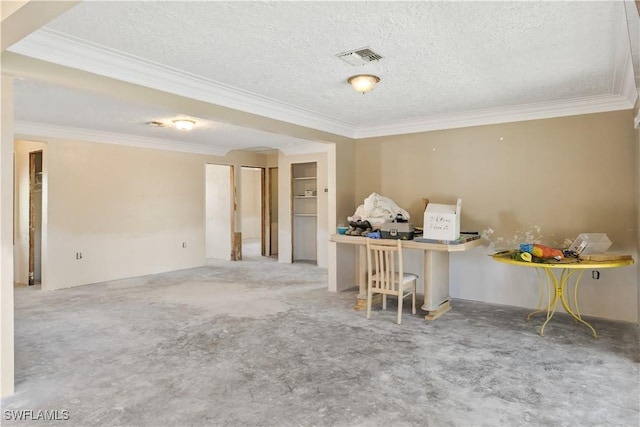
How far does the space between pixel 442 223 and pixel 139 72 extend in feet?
10.6

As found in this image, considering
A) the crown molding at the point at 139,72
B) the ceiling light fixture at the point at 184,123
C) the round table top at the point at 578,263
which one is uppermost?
the ceiling light fixture at the point at 184,123

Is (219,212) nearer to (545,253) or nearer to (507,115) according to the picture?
(507,115)

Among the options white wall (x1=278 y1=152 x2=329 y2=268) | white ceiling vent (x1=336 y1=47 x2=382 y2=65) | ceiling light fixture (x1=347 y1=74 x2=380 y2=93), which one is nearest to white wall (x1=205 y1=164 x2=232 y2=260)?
white wall (x1=278 y1=152 x2=329 y2=268)

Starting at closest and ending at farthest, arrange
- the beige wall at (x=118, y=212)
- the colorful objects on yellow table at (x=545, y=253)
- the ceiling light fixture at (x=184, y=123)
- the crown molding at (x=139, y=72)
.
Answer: the crown molding at (x=139, y=72), the colorful objects on yellow table at (x=545, y=253), the ceiling light fixture at (x=184, y=123), the beige wall at (x=118, y=212)

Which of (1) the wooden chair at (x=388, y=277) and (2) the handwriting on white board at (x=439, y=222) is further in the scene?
(2) the handwriting on white board at (x=439, y=222)

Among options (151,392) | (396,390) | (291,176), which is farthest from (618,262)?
(291,176)

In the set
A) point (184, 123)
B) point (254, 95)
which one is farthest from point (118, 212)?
point (254, 95)

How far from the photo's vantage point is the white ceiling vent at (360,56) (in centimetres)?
292

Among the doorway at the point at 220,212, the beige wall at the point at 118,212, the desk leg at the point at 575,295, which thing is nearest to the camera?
the desk leg at the point at 575,295

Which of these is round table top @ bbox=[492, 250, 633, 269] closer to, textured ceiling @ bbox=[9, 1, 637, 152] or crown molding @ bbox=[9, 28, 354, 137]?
textured ceiling @ bbox=[9, 1, 637, 152]

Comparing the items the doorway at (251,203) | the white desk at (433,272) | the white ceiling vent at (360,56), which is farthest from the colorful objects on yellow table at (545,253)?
the doorway at (251,203)

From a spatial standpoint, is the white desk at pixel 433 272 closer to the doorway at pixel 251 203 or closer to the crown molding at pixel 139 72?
the crown molding at pixel 139 72

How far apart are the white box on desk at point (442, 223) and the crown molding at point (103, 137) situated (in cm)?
500

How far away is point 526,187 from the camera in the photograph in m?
4.73
